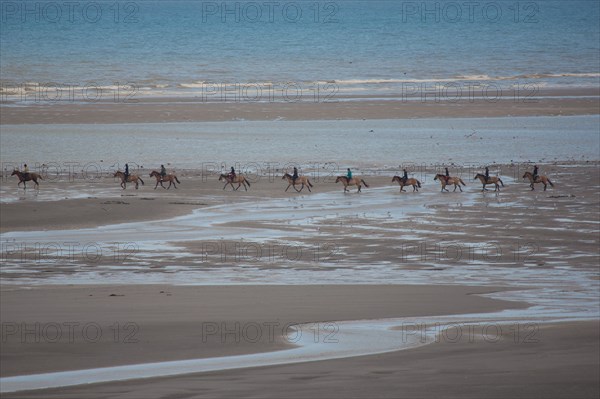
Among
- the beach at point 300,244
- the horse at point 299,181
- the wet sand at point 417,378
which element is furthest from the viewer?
the horse at point 299,181

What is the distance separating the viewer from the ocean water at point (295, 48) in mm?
59969

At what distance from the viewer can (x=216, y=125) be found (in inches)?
1469

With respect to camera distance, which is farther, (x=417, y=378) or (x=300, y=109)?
(x=300, y=109)

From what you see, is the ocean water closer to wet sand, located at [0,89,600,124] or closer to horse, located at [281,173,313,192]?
wet sand, located at [0,89,600,124]

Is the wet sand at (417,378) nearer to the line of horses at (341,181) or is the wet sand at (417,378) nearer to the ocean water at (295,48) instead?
the line of horses at (341,181)

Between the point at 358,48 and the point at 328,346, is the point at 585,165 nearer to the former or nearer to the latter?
the point at 328,346

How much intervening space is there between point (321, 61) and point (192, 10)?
2627 inches

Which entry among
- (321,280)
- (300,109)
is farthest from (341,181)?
(300,109)

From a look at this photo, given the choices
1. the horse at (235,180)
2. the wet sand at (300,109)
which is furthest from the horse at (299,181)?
the wet sand at (300,109)

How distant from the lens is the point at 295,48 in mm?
86500

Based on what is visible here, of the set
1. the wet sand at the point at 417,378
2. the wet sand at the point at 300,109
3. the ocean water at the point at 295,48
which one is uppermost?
the ocean water at the point at 295,48

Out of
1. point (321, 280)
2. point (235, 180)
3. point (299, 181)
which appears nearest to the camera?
point (321, 280)

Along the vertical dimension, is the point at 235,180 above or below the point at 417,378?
above

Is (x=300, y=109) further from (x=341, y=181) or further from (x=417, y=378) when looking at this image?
(x=417, y=378)
